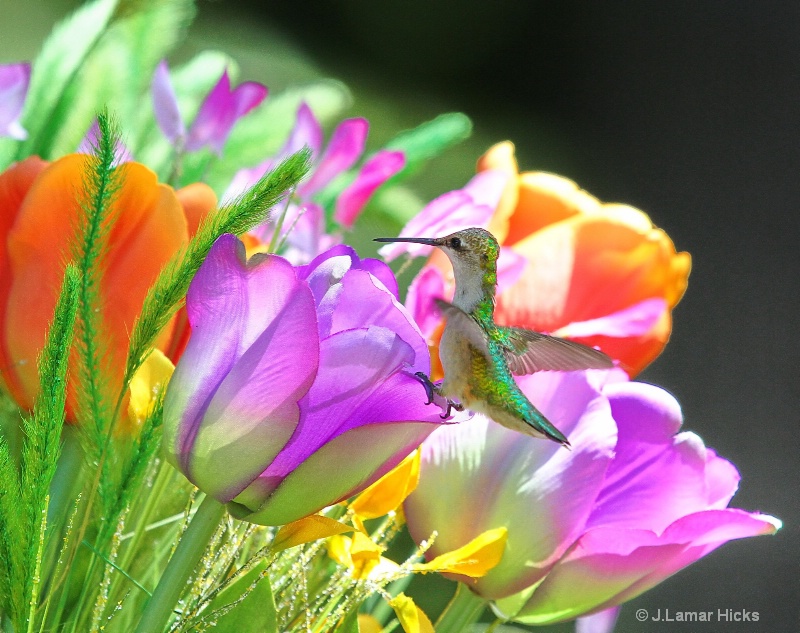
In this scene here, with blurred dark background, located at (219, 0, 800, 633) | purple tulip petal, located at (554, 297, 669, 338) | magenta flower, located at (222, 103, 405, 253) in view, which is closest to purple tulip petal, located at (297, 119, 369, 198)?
magenta flower, located at (222, 103, 405, 253)

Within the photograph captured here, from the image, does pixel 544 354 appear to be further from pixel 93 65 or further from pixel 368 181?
pixel 93 65

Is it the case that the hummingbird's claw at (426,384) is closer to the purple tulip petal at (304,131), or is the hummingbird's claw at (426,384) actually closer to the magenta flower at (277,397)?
the magenta flower at (277,397)

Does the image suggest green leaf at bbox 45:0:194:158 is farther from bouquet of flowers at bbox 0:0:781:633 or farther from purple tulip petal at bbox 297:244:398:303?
purple tulip petal at bbox 297:244:398:303

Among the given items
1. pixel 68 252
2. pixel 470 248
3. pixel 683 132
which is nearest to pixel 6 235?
pixel 68 252

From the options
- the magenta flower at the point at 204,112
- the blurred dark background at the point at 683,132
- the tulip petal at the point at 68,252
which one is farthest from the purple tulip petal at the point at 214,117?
the blurred dark background at the point at 683,132

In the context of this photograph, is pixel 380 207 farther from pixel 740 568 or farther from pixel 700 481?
pixel 740 568

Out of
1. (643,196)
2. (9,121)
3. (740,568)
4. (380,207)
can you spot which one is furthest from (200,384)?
(643,196)
